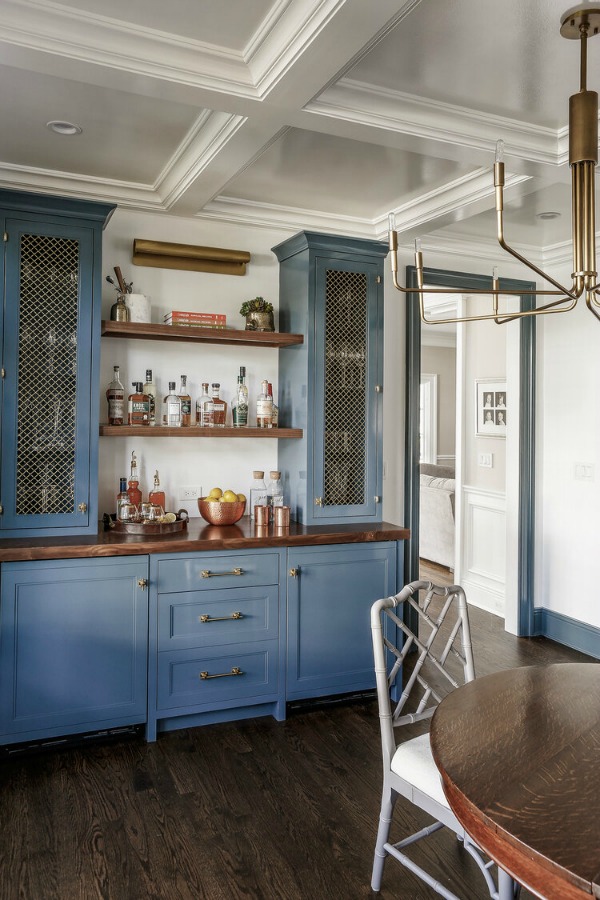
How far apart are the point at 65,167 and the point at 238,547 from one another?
1.99m

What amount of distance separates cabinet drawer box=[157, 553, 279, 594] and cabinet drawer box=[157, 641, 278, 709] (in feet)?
0.98

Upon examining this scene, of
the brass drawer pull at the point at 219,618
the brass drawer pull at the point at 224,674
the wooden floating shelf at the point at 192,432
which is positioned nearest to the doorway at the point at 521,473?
the wooden floating shelf at the point at 192,432

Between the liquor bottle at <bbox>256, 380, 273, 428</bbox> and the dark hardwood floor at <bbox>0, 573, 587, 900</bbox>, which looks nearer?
the dark hardwood floor at <bbox>0, 573, 587, 900</bbox>

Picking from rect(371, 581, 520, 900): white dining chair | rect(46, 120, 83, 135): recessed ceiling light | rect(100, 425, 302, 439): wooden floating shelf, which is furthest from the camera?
rect(100, 425, 302, 439): wooden floating shelf

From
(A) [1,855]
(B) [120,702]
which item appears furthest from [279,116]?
(A) [1,855]

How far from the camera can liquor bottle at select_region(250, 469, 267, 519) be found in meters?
3.51

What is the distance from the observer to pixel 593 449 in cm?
425

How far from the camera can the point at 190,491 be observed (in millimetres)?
3693

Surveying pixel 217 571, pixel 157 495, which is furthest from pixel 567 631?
pixel 157 495

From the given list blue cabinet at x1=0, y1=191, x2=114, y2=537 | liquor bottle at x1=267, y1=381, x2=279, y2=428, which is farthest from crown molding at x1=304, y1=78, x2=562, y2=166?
liquor bottle at x1=267, y1=381, x2=279, y2=428

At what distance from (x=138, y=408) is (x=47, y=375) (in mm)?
476

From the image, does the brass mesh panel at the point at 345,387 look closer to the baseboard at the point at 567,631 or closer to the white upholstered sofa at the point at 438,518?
the baseboard at the point at 567,631

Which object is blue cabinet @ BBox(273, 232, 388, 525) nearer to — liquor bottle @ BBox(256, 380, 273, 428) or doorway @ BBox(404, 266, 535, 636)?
liquor bottle @ BBox(256, 380, 273, 428)

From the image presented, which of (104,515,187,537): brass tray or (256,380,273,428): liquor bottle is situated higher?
(256,380,273,428): liquor bottle
